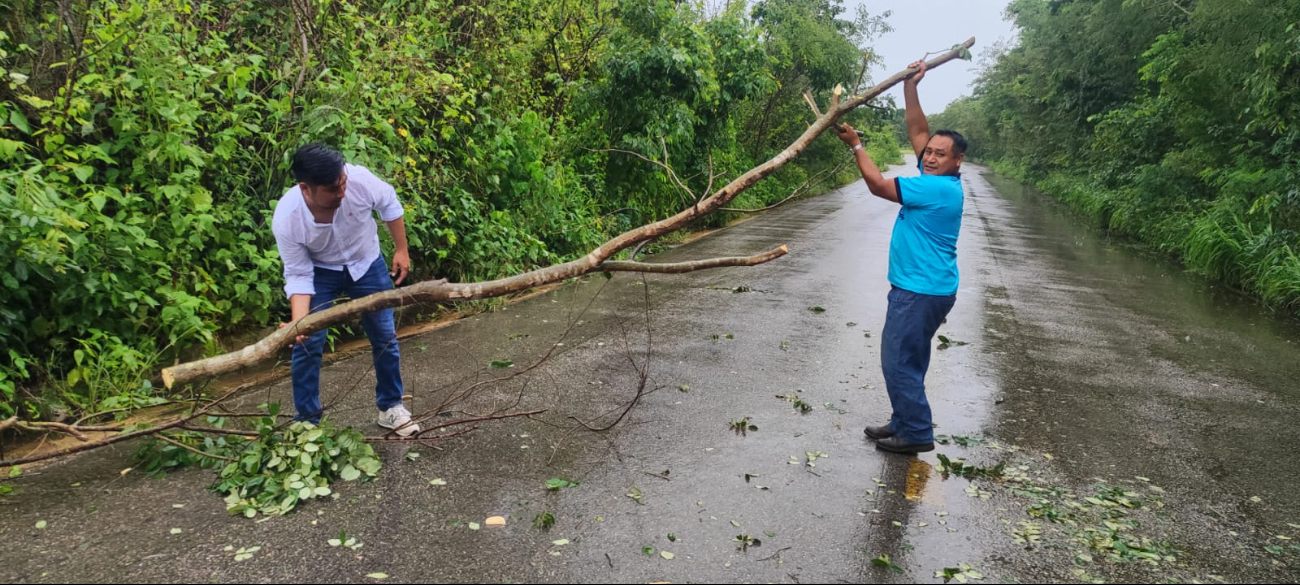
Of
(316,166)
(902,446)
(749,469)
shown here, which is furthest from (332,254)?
(902,446)

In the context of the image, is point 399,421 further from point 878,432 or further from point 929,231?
point 929,231

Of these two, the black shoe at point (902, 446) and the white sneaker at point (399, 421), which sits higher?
the white sneaker at point (399, 421)

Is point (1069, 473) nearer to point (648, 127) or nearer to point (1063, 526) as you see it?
point (1063, 526)

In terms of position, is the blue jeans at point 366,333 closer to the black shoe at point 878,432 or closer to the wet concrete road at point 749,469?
the wet concrete road at point 749,469

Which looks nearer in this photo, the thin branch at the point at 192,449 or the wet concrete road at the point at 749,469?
the wet concrete road at the point at 749,469

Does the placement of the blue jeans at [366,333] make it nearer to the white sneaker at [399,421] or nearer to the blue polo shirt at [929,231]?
the white sneaker at [399,421]

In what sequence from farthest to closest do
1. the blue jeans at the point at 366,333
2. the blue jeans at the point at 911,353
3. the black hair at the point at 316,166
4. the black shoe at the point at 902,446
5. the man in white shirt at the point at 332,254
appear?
the black shoe at the point at 902,446
the blue jeans at the point at 911,353
the blue jeans at the point at 366,333
the man in white shirt at the point at 332,254
the black hair at the point at 316,166

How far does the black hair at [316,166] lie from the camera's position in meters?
3.60

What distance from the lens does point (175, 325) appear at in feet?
16.2

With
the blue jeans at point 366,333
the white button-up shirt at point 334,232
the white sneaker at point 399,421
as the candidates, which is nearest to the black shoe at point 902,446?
the white sneaker at point 399,421

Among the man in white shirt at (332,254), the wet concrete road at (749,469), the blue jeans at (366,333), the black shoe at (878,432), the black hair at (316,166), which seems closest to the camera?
the wet concrete road at (749,469)

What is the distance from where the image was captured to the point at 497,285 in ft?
13.1

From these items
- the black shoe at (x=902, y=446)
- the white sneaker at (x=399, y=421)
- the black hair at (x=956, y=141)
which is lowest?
the black shoe at (x=902, y=446)

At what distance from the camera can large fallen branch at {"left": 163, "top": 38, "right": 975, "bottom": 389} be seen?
3596 mm
